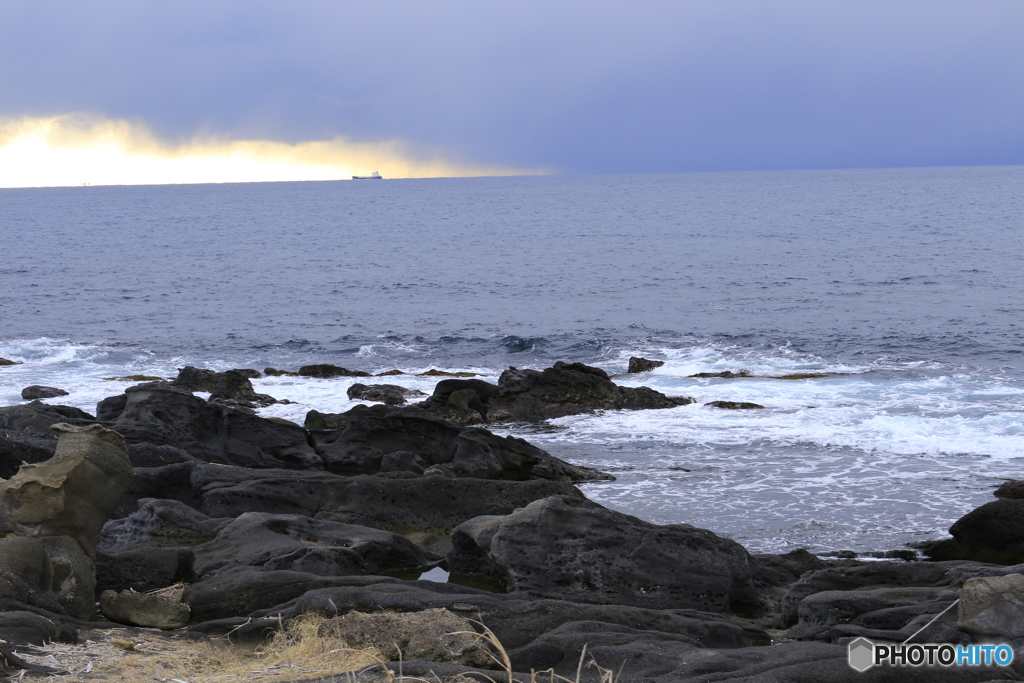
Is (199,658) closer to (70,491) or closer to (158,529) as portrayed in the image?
(70,491)

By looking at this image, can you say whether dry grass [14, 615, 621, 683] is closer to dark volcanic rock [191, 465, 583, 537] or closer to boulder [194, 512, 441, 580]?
boulder [194, 512, 441, 580]

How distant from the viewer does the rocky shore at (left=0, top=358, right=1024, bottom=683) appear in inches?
262

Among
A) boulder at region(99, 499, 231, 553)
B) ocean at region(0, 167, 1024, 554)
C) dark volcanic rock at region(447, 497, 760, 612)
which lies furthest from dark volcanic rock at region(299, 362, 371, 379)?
dark volcanic rock at region(447, 497, 760, 612)

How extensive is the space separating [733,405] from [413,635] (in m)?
17.0

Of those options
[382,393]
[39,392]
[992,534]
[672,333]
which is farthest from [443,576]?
[672,333]

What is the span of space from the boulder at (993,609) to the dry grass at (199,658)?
443 centimetres

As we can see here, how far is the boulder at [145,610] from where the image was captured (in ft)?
26.2

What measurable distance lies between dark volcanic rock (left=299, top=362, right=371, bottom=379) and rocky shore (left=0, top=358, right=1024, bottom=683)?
501 inches

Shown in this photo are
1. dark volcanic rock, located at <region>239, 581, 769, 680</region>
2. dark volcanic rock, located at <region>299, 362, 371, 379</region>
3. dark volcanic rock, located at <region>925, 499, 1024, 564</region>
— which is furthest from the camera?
dark volcanic rock, located at <region>299, 362, 371, 379</region>

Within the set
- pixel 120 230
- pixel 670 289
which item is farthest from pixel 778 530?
pixel 120 230

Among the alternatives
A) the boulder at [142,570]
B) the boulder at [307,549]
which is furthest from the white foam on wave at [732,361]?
the boulder at [142,570]

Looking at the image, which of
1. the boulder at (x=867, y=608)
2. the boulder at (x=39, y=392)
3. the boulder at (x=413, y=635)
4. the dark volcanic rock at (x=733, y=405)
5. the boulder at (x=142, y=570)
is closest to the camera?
the boulder at (x=413, y=635)

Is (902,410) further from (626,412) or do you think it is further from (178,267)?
(178,267)

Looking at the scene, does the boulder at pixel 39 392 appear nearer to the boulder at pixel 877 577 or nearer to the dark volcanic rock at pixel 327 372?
the dark volcanic rock at pixel 327 372
